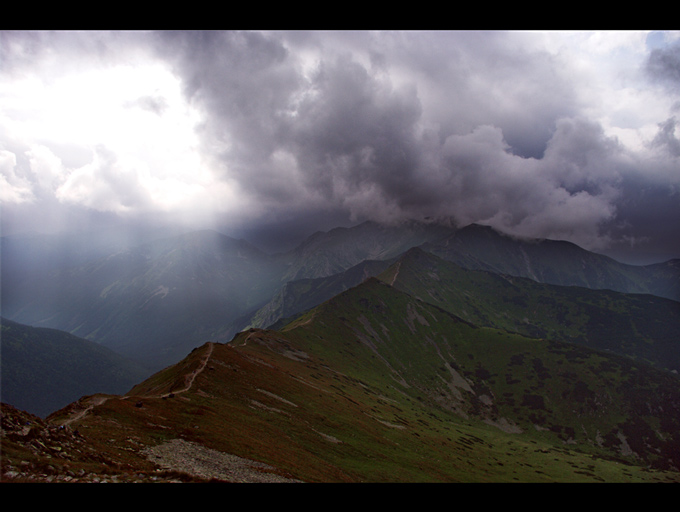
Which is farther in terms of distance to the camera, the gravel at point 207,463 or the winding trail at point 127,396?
the winding trail at point 127,396

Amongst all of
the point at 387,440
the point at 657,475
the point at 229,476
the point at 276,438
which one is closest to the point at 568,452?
the point at 657,475

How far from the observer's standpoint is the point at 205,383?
6962cm

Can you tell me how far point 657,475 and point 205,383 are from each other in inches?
8926

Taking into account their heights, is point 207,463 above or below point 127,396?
above

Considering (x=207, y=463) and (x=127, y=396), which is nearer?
(x=207, y=463)

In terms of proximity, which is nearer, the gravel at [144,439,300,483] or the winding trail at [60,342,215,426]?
the gravel at [144,439,300,483]

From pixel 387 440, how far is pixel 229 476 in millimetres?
63263
